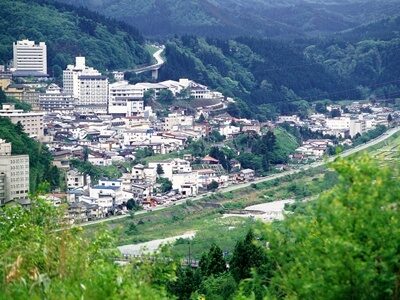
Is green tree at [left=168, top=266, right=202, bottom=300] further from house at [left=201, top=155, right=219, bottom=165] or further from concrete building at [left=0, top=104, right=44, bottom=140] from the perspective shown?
house at [left=201, top=155, right=219, bottom=165]

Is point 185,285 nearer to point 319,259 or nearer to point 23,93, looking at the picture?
point 319,259

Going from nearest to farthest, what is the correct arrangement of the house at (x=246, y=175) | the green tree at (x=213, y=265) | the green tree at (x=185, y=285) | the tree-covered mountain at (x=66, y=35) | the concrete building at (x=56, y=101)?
the green tree at (x=185, y=285) < the green tree at (x=213, y=265) < the house at (x=246, y=175) < the concrete building at (x=56, y=101) < the tree-covered mountain at (x=66, y=35)

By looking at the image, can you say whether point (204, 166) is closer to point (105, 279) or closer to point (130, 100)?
point (130, 100)

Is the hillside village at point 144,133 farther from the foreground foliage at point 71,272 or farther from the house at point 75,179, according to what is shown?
the foreground foliage at point 71,272

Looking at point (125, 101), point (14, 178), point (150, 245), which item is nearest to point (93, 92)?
point (125, 101)

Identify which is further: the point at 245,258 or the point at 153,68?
the point at 153,68

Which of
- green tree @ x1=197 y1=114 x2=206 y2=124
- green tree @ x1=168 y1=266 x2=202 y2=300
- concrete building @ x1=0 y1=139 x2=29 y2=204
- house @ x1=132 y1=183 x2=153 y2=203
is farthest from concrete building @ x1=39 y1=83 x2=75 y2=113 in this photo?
green tree @ x1=168 y1=266 x2=202 y2=300

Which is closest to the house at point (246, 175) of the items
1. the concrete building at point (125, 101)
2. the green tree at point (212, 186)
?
the green tree at point (212, 186)
